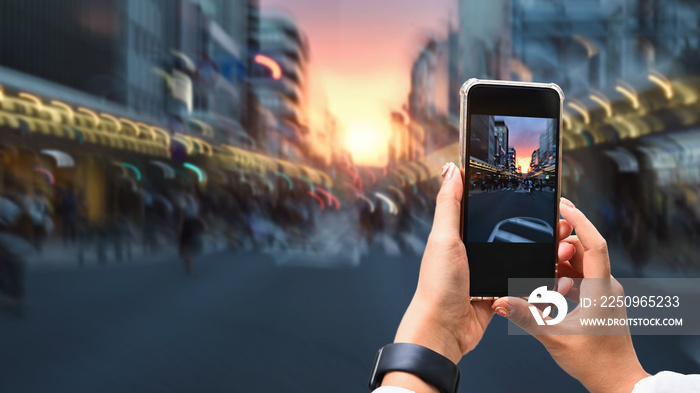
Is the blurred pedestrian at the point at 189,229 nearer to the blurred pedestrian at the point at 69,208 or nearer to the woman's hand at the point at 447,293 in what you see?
the blurred pedestrian at the point at 69,208

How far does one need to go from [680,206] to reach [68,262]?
18.5m

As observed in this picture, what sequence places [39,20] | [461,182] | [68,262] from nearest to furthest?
[461,182], [68,262], [39,20]

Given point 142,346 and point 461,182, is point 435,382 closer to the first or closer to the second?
point 461,182

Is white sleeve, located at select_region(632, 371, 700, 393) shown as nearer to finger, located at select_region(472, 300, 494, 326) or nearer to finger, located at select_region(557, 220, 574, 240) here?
finger, located at select_region(472, 300, 494, 326)

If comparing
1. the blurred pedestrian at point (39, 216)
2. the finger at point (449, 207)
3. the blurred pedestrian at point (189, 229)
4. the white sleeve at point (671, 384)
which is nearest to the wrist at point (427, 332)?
the finger at point (449, 207)

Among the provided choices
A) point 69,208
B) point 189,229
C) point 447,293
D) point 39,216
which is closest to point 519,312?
point 447,293

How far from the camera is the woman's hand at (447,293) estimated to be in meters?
1.58

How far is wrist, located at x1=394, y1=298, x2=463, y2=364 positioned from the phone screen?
0.87ft

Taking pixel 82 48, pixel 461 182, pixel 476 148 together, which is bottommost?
pixel 461 182

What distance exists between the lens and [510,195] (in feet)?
6.28

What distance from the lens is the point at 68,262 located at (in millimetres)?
16531

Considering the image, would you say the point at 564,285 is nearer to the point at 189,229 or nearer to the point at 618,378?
the point at 618,378

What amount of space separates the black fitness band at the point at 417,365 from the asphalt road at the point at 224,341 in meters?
4.32

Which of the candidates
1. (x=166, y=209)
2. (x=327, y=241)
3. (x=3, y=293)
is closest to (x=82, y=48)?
(x=166, y=209)
